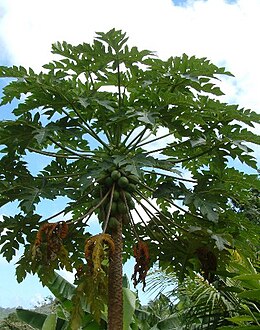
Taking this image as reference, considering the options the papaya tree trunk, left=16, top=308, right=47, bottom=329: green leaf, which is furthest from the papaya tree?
left=16, top=308, right=47, bottom=329: green leaf

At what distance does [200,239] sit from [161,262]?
1.49 feet

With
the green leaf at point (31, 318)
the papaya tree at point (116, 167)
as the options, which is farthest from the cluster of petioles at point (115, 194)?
the green leaf at point (31, 318)

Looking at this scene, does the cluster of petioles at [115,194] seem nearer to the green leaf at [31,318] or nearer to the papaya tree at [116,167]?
the papaya tree at [116,167]

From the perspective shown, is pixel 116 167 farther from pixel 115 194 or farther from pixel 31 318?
pixel 31 318

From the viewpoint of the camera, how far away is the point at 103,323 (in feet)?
20.6

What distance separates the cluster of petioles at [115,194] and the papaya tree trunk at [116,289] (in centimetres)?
8

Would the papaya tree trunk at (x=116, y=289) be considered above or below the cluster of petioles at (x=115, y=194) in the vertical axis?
below

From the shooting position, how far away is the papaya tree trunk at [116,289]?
292cm

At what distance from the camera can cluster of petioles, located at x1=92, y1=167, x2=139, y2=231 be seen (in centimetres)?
311

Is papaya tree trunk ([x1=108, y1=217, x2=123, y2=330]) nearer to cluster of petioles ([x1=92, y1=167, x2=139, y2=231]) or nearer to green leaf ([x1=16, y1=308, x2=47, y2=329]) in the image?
cluster of petioles ([x1=92, y1=167, x2=139, y2=231])

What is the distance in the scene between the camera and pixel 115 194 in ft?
10.2

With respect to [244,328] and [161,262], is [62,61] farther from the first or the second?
[244,328]

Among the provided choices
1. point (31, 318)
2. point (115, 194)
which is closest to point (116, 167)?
point (115, 194)

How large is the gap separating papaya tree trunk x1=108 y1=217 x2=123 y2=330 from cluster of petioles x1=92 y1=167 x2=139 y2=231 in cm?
8
